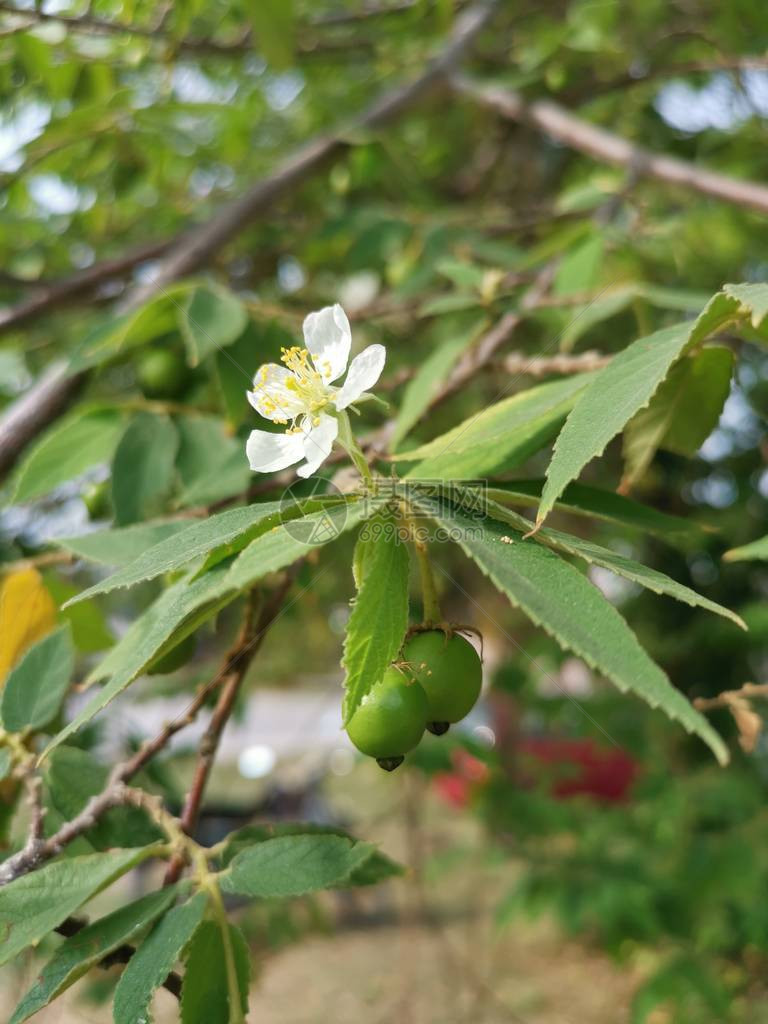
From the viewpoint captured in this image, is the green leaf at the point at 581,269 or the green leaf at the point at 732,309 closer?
the green leaf at the point at 732,309

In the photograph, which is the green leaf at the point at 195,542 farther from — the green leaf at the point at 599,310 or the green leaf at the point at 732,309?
the green leaf at the point at 599,310

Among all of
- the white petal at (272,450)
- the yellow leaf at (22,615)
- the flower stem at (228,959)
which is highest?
the white petal at (272,450)

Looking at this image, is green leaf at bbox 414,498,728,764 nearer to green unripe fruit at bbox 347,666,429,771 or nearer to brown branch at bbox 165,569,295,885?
green unripe fruit at bbox 347,666,429,771

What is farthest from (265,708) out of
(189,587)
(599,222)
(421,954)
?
(189,587)

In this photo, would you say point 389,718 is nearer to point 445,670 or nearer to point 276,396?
point 445,670

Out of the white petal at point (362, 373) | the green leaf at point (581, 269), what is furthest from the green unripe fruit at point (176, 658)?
the green leaf at point (581, 269)

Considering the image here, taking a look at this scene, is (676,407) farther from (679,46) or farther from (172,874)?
(679,46)

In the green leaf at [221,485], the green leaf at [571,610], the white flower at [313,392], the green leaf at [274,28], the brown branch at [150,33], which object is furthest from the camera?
the green leaf at [274,28]
